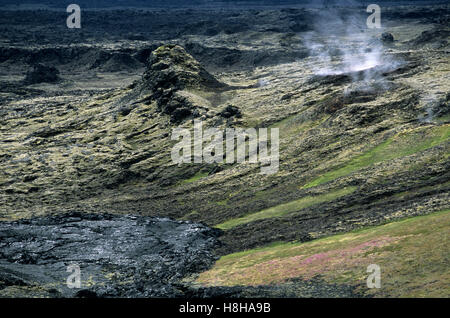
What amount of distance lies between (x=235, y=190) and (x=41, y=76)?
4153 inches

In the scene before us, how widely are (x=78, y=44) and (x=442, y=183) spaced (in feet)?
528

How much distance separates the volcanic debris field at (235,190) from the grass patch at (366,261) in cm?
12

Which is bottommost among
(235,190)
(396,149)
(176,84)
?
(235,190)

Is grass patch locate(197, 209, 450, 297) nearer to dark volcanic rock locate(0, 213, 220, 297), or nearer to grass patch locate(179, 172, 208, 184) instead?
dark volcanic rock locate(0, 213, 220, 297)

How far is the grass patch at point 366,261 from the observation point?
30844mm

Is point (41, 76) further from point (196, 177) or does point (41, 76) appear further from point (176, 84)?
point (196, 177)

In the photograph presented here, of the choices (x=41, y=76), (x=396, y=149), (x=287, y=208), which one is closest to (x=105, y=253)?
(x=287, y=208)

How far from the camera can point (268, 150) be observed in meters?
65.4

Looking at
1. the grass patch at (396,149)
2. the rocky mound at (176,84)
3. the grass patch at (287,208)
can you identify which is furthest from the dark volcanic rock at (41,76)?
the grass patch at (396,149)

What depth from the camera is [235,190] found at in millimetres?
59594

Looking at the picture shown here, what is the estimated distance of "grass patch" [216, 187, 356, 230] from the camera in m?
50.8

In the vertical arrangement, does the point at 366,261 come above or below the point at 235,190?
above

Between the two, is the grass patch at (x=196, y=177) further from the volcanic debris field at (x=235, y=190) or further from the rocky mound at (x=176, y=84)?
the rocky mound at (x=176, y=84)
